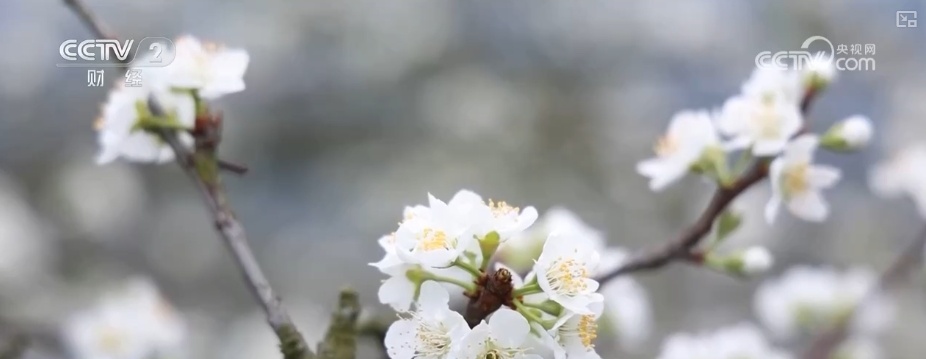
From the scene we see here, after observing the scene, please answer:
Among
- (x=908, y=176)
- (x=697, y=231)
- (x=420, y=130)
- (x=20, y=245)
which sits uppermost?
(x=420, y=130)

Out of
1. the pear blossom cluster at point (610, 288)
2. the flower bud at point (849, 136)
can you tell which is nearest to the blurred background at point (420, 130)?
the pear blossom cluster at point (610, 288)

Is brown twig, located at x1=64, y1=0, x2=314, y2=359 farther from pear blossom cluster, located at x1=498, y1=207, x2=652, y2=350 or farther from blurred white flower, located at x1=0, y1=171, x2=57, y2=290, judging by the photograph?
blurred white flower, located at x1=0, y1=171, x2=57, y2=290

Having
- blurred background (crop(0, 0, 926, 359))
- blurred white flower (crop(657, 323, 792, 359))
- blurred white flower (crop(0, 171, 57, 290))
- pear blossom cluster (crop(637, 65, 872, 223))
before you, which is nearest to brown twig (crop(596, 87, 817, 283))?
pear blossom cluster (crop(637, 65, 872, 223))

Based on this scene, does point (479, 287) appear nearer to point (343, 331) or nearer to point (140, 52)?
point (343, 331)

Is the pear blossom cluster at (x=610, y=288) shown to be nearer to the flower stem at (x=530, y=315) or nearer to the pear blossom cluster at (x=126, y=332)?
the flower stem at (x=530, y=315)

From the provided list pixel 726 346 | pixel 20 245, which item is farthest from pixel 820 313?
pixel 20 245
